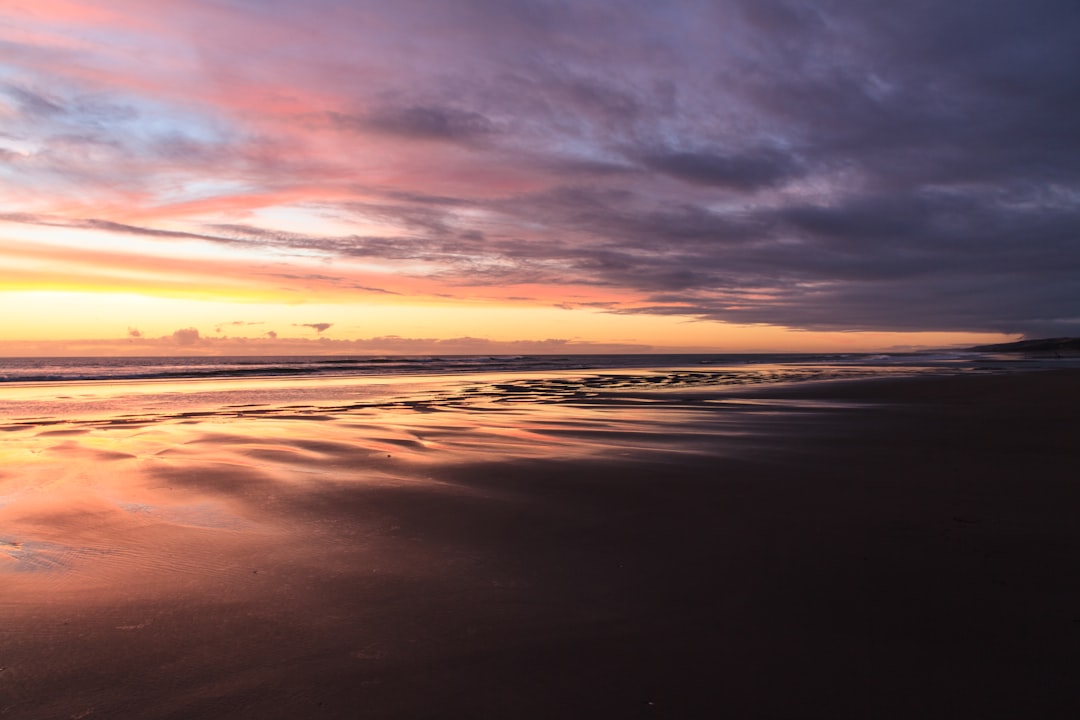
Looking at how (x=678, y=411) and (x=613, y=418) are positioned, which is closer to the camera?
(x=613, y=418)

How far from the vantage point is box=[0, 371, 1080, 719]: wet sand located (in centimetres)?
338

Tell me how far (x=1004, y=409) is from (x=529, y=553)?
17.3 m

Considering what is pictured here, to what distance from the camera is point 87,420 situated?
16031 millimetres

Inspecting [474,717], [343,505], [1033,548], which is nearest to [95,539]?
[343,505]

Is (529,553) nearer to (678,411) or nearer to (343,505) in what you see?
(343,505)

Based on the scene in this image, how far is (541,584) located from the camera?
16.0 ft

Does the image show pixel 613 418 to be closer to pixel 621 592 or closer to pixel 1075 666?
pixel 621 592

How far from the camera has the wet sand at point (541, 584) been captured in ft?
11.1

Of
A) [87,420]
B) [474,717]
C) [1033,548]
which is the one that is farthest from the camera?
[87,420]

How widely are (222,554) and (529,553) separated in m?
2.70

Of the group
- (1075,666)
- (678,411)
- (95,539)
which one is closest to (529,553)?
(1075,666)

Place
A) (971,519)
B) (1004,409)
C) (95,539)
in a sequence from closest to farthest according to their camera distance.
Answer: (95,539) → (971,519) → (1004,409)

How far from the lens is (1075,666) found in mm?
3578

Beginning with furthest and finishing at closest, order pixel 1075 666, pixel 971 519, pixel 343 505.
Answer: pixel 343 505 < pixel 971 519 < pixel 1075 666
